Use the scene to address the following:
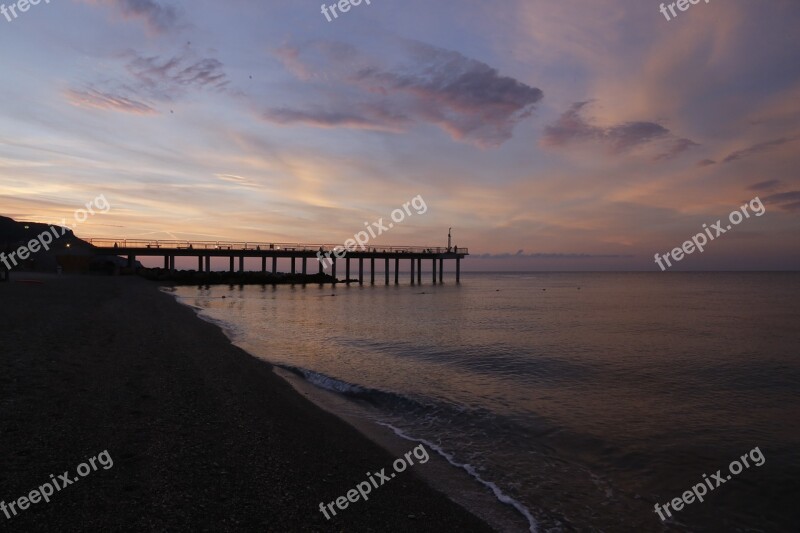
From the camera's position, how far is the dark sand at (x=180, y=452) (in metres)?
4.37

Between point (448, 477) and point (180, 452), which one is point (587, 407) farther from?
point (180, 452)

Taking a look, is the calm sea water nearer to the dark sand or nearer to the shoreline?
the shoreline

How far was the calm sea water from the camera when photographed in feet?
19.9

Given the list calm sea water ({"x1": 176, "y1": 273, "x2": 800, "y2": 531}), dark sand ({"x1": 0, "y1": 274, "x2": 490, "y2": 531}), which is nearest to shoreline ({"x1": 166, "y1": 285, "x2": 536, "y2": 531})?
calm sea water ({"x1": 176, "y1": 273, "x2": 800, "y2": 531})

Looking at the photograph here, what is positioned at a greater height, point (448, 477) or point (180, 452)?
point (180, 452)

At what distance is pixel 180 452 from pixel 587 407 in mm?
8068

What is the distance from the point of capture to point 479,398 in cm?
1082

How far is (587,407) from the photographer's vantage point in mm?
10250

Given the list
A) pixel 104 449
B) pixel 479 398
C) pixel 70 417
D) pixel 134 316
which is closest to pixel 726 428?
pixel 479 398

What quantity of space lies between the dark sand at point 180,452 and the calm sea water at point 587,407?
154 centimetres

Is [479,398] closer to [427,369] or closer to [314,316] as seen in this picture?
[427,369]

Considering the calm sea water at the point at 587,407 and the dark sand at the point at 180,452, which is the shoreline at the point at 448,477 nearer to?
the calm sea water at the point at 587,407

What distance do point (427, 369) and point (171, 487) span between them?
993 centimetres

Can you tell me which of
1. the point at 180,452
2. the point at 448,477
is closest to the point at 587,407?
the point at 448,477
